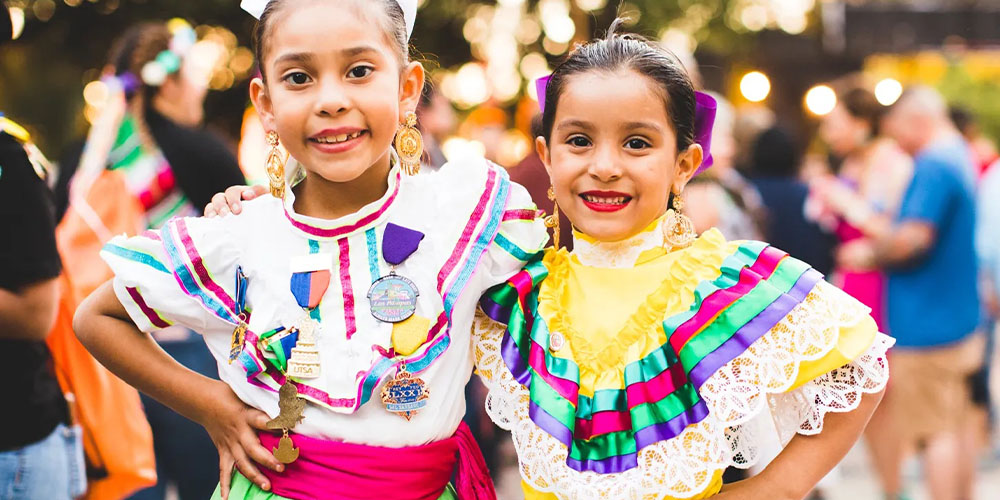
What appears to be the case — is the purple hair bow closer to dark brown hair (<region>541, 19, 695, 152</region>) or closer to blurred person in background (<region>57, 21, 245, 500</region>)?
dark brown hair (<region>541, 19, 695, 152</region>)

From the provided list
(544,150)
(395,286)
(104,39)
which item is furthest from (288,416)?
(104,39)

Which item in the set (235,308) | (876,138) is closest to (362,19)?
(235,308)

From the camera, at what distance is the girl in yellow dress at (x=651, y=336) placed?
2.00 meters

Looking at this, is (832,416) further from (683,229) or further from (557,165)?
(557,165)

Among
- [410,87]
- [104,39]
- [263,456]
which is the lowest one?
[104,39]

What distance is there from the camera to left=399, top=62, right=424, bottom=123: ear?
7.35 feet

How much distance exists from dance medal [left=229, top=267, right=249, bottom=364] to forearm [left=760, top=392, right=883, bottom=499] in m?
1.11

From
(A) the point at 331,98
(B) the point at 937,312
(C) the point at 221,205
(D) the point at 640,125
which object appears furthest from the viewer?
(B) the point at 937,312

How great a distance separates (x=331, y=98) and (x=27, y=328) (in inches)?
41.3

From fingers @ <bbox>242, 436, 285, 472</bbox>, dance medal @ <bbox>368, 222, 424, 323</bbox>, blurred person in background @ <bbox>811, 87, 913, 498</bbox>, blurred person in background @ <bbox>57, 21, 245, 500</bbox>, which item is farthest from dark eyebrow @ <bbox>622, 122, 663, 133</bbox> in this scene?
blurred person in background @ <bbox>811, 87, 913, 498</bbox>

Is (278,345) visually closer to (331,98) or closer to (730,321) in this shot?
(331,98)

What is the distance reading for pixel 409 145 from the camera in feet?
7.38

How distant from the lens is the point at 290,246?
6.97 ft

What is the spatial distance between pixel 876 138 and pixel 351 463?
497 centimetres
